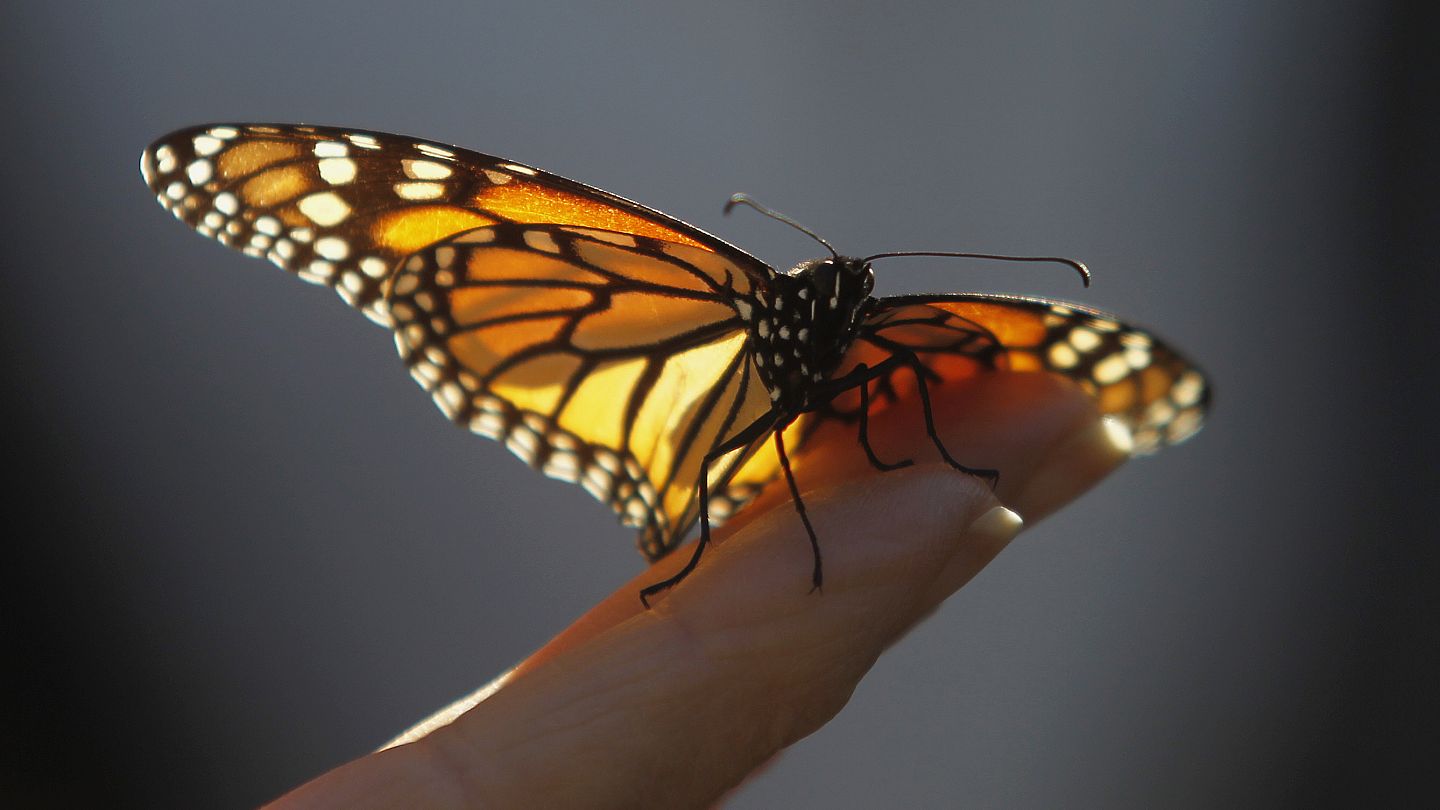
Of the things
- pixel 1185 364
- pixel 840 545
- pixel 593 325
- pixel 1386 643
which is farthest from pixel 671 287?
pixel 1386 643

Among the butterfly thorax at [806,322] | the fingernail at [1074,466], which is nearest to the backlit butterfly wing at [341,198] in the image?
the butterfly thorax at [806,322]

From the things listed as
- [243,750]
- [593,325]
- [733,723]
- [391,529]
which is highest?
[593,325]

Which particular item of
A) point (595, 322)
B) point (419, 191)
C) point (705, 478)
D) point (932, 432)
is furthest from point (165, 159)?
point (932, 432)

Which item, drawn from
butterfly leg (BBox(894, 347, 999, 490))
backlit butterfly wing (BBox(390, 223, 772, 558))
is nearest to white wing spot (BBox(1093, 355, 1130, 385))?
butterfly leg (BBox(894, 347, 999, 490))

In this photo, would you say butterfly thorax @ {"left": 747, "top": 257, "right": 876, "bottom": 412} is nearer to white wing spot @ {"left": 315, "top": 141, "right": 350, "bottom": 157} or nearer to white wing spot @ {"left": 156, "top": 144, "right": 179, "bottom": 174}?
white wing spot @ {"left": 315, "top": 141, "right": 350, "bottom": 157}

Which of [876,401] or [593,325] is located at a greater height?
[593,325]

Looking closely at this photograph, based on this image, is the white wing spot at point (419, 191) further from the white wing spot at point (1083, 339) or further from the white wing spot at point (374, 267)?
the white wing spot at point (1083, 339)

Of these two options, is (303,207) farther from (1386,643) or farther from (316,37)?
(1386,643)
